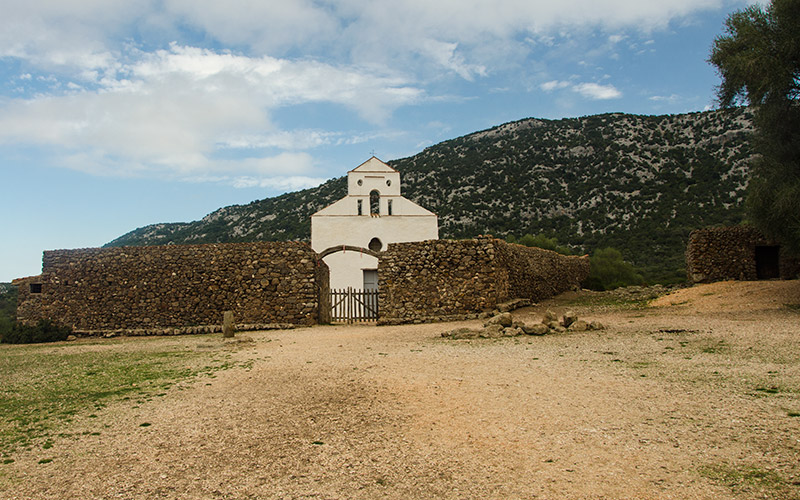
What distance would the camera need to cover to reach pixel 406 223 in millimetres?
32938

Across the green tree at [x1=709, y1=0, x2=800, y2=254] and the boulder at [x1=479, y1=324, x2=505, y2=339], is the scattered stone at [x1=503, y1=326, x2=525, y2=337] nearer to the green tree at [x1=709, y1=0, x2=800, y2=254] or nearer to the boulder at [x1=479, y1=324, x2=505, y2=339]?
the boulder at [x1=479, y1=324, x2=505, y2=339]

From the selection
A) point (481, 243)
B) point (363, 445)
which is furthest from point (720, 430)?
point (481, 243)

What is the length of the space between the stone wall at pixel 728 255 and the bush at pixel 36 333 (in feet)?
77.3

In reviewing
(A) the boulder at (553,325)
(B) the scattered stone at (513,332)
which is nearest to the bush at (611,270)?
(A) the boulder at (553,325)

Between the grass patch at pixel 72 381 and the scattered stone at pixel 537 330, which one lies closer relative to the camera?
the grass patch at pixel 72 381

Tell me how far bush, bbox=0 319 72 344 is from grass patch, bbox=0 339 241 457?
204 inches

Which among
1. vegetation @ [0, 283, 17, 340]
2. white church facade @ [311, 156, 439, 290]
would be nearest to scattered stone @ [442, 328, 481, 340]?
vegetation @ [0, 283, 17, 340]

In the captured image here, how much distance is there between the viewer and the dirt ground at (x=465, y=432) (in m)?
3.57

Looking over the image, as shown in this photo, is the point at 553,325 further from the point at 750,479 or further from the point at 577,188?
the point at 577,188

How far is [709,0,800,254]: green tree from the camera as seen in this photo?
13641mm

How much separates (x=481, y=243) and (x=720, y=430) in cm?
1276

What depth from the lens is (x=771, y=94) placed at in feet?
46.3

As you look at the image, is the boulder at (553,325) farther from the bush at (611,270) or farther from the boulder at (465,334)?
the bush at (611,270)

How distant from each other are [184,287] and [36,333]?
464cm
